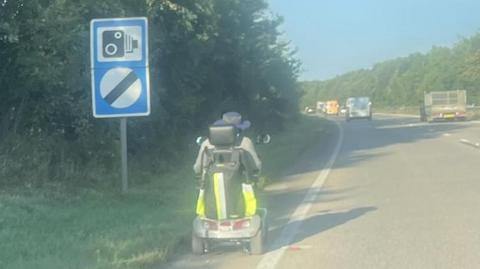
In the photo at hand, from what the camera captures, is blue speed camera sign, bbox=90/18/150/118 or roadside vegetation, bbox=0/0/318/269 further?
blue speed camera sign, bbox=90/18/150/118

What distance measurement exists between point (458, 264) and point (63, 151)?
10420mm

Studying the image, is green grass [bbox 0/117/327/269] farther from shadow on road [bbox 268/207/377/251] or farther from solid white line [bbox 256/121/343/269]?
shadow on road [bbox 268/207/377/251]

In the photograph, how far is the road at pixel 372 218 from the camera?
393 inches

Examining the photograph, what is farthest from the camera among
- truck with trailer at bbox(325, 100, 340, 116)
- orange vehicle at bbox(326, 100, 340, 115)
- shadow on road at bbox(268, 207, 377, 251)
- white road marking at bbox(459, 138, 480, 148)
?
orange vehicle at bbox(326, 100, 340, 115)

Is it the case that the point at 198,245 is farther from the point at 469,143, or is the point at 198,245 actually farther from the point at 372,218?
the point at 469,143

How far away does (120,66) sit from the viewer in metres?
12.7

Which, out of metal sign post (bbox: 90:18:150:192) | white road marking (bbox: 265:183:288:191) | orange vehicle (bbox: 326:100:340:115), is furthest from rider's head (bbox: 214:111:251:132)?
orange vehicle (bbox: 326:100:340:115)

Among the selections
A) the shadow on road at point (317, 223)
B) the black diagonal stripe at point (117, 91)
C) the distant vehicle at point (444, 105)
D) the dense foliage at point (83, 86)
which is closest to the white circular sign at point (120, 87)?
the black diagonal stripe at point (117, 91)

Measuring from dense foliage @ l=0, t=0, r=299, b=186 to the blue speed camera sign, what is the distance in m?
3.51

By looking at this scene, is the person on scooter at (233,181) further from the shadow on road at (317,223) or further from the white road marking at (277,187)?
the white road marking at (277,187)

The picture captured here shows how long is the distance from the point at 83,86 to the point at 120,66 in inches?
219

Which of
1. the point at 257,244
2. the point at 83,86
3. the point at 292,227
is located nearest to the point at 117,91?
the point at 292,227

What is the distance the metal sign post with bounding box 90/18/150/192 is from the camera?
12594 mm

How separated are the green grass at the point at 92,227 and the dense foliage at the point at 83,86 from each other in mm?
1674
